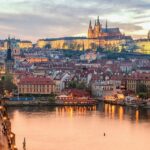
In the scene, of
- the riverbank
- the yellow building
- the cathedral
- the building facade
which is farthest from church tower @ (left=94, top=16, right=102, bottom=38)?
the riverbank

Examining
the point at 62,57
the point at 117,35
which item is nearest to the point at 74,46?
the point at 117,35

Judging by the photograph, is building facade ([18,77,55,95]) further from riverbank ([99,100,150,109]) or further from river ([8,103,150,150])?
river ([8,103,150,150])

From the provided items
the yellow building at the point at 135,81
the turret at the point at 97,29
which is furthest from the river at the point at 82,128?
the turret at the point at 97,29

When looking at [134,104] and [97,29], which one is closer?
[134,104]

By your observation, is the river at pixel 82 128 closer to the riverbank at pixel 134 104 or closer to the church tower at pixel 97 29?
the riverbank at pixel 134 104

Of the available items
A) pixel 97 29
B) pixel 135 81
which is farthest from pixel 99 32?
pixel 135 81

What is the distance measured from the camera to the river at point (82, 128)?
930cm

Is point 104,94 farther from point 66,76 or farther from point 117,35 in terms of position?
point 117,35

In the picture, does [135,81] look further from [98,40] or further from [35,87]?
[98,40]

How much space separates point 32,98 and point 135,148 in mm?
9308

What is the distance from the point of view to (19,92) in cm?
1939

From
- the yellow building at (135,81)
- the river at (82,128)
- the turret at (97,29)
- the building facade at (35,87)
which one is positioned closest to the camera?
the river at (82,128)

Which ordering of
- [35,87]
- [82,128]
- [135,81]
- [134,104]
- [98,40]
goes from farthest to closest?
1. [98,40]
2. [135,81]
3. [35,87]
4. [134,104]
5. [82,128]

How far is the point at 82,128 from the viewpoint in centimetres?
1141
